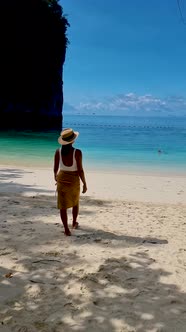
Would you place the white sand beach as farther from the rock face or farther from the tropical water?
the rock face

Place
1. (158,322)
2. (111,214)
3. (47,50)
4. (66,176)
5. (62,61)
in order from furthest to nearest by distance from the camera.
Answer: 1. (62,61)
2. (47,50)
3. (111,214)
4. (66,176)
5. (158,322)

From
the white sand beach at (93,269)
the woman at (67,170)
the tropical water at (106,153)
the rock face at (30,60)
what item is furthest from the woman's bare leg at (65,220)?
the rock face at (30,60)

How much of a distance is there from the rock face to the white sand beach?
50.7m

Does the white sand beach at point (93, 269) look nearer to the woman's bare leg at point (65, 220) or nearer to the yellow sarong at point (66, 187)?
the woman's bare leg at point (65, 220)

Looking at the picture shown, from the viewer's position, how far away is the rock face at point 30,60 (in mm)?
54531

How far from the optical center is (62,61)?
6525cm

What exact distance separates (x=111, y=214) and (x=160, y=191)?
4.11 m

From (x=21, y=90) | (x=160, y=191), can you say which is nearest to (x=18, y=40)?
(x=21, y=90)

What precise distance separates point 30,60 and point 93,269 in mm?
56869

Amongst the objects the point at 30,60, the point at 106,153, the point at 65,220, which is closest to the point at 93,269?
the point at 65,220

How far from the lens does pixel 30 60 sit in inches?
2265

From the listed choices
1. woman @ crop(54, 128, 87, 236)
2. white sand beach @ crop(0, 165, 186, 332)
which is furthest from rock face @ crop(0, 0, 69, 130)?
woman @ crop(54, 128, 87, 236)

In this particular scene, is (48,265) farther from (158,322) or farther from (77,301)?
(158,322)

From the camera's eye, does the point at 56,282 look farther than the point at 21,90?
No
